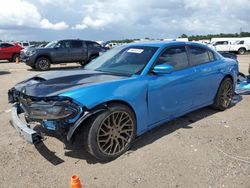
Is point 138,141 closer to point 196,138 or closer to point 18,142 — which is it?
point 196,138

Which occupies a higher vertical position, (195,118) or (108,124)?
(108,124)

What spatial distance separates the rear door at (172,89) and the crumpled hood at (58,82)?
56cm

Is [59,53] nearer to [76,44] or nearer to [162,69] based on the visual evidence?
[76,44]

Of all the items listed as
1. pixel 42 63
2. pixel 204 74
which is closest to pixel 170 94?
pixel 204 74

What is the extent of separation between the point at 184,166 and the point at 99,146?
113cm

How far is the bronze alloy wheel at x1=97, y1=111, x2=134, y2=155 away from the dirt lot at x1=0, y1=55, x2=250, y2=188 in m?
0.19

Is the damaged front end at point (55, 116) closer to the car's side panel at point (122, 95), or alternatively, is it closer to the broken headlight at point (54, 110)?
the broken headlight at point (54, 110)

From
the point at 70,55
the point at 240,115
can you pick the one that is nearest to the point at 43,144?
the point at 240,115

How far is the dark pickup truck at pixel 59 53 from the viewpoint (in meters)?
15.7

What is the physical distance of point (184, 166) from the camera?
3.86m

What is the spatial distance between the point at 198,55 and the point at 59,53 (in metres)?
11.9

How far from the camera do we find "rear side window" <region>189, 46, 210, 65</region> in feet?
18.0

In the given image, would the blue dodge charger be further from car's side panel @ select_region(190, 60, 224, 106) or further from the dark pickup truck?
the dark pickup truck

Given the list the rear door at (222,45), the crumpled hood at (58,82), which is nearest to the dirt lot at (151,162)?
the crumpled hood at (58,82)
